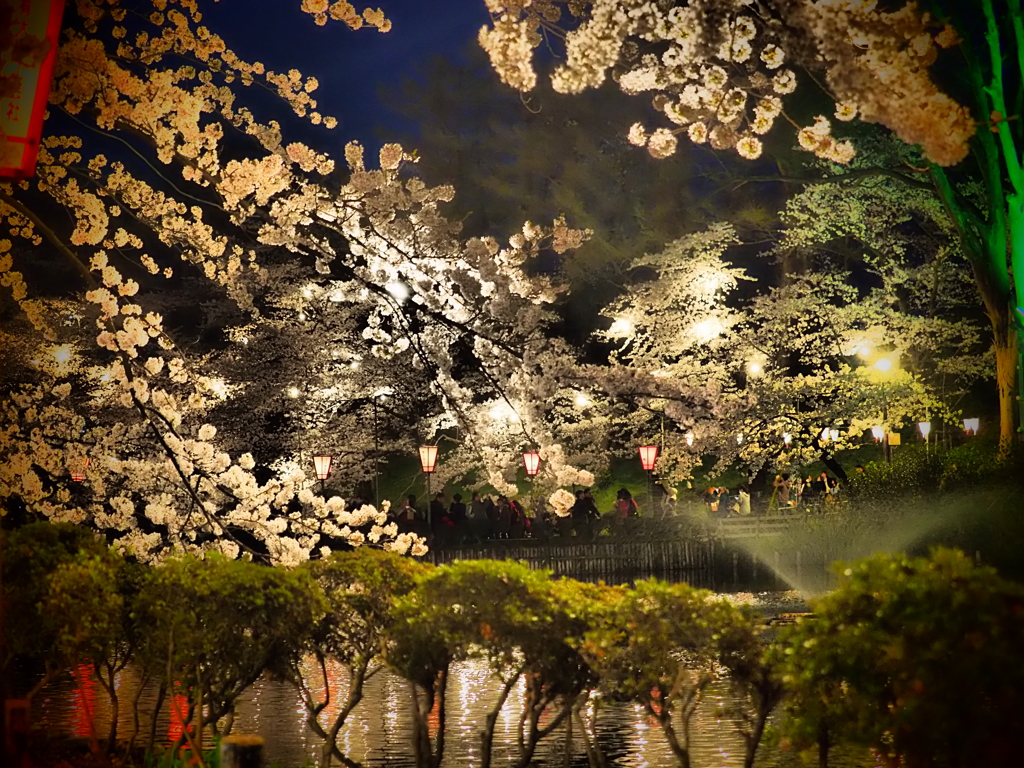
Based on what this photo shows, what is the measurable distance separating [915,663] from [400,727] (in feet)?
20.6

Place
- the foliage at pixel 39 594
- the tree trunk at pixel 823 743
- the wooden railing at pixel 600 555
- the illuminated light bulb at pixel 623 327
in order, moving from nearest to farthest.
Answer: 1. the tree trunk at pixel 823 743
2. the foliage at pixel 39 594
3. the wooden railing at pixel 600 555
4. the illuminated light bulb at pixel 623 327

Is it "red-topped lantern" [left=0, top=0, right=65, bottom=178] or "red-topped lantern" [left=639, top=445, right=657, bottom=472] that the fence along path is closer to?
"red-topped lantern" [left=639, top=445, right=657, bottom=472]

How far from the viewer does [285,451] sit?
2350cm

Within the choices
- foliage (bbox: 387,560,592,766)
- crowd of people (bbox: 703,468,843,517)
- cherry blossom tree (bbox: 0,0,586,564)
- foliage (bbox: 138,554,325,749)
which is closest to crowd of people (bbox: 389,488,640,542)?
crowd of people (bbox: 703,468,843,517)

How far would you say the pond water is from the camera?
786 centimetres

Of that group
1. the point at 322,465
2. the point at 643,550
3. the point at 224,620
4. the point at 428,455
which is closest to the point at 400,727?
the point at 224,620

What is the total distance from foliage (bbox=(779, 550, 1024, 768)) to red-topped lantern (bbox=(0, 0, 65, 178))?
4.87m

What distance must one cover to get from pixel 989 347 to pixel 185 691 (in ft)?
67.5

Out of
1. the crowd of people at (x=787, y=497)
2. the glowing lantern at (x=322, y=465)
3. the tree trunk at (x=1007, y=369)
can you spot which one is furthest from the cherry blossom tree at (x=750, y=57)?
the crowd of people at (x=787, y=497)

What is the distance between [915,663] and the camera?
163 inches

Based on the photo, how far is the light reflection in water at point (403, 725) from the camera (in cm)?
790

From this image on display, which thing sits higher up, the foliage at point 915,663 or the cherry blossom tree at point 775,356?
the cherry blossom tree at point 775,356

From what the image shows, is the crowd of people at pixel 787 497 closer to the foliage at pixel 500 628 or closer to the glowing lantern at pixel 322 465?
the glowing lantern at pixel 322 465

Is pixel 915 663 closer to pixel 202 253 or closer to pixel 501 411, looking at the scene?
pixel 202 253
